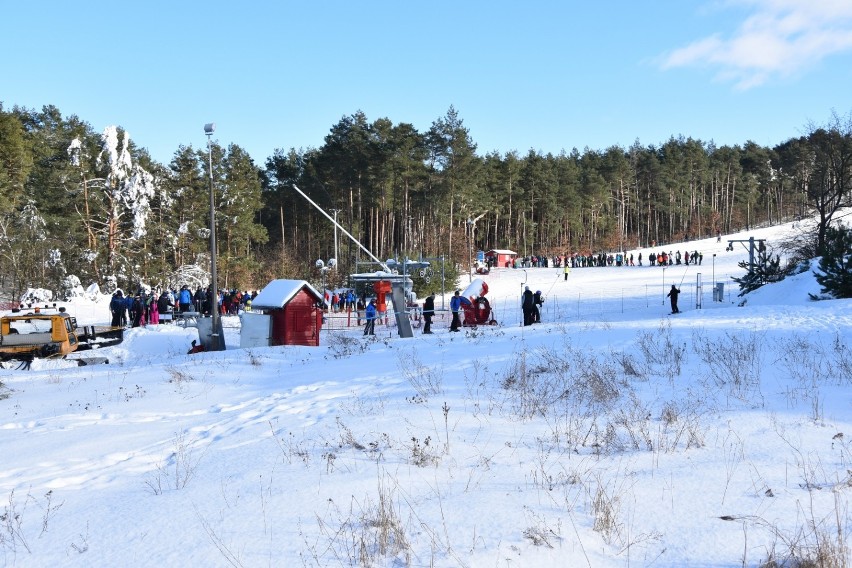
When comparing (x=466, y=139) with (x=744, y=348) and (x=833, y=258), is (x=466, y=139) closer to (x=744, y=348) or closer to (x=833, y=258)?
(x=833, y=258)

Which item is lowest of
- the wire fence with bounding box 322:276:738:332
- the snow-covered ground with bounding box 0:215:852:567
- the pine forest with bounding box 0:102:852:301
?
the snow-covered ground with bounding box 0:215:852:567

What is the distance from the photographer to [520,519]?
4105 mm

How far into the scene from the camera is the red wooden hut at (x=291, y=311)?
71.3 ft

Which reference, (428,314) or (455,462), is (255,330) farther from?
(455,462)

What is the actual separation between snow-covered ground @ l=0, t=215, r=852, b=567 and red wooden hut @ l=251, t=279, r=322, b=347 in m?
9.78

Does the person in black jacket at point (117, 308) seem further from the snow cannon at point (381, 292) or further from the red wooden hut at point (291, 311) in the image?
the snow cannon at point (381, 292)

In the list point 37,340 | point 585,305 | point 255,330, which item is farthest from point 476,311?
point 37,340

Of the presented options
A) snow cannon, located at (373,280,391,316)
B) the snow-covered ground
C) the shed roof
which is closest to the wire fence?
snow cannon, located at (373,280,391,316)

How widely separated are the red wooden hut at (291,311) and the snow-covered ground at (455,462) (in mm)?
9782

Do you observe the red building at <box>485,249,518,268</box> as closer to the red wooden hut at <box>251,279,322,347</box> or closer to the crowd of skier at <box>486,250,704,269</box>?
the crowd of skier at <box>486,250,704,269</box>

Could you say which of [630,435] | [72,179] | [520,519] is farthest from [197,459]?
[72,179]

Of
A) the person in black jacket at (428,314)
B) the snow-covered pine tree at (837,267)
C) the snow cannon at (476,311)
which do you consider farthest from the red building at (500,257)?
the person in black jacket at (428,314)

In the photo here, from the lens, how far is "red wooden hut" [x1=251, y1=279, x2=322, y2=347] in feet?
71.3

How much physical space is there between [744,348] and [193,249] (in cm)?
4722
